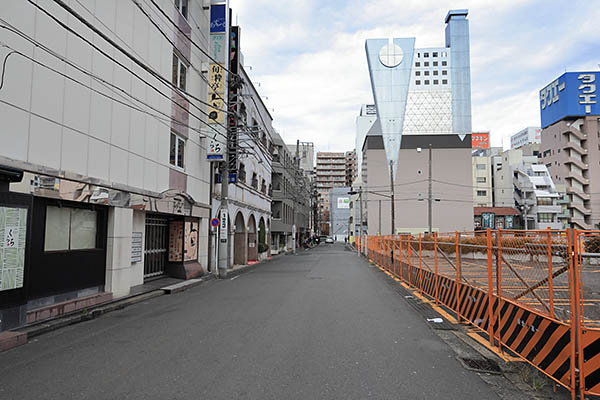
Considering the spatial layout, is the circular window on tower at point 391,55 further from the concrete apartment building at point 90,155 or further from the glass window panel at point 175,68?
the glass window panel at point 175,68

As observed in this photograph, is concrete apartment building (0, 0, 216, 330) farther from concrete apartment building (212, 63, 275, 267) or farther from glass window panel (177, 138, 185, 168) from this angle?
concrete apartment building (212, 63, 275, 267)

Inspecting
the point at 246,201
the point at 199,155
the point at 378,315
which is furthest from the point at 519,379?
the point at 246,201

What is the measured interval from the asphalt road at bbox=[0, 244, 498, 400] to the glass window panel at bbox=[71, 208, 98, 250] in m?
1.96

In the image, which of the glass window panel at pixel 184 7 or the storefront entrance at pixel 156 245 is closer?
the storefront entrance at pixel 156 245

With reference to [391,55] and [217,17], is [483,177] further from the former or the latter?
[217,17]

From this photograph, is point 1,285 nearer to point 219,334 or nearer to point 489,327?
point 219,334

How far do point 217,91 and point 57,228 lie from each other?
10.5m

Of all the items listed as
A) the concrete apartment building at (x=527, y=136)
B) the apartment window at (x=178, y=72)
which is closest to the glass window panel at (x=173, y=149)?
the apartment window at (x=178, y=72)

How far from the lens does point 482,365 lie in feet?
19.0

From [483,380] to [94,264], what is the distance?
9398mm

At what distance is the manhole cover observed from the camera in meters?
5.56

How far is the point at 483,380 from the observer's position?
5.21 metres

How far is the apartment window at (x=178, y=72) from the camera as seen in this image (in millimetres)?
15880

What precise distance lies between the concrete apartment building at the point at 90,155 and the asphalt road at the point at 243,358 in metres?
1.42
